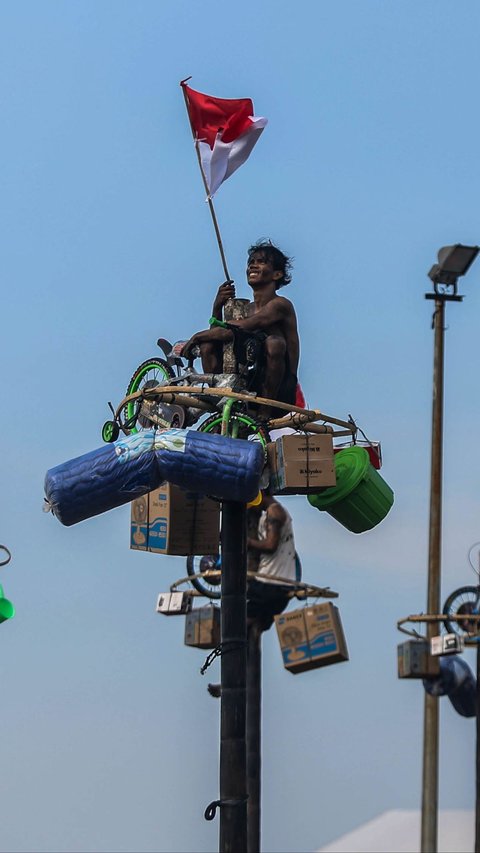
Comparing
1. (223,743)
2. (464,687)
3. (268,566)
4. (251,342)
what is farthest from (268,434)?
(464,687)

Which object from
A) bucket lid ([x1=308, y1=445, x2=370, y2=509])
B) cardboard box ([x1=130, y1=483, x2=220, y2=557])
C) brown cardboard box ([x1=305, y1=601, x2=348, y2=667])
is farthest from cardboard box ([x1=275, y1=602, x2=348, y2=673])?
bucket lid ([x1=308, y1=445, x2=370, y2=509])

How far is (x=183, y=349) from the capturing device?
16.1m

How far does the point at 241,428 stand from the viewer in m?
15.4

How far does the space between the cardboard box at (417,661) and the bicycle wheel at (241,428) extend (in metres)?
8.84

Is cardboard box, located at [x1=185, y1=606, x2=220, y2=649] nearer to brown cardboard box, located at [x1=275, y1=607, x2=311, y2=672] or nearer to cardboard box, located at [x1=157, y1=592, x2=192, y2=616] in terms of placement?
cardboard box, located at [x1=157, y1=592, x2=192, y2=616]

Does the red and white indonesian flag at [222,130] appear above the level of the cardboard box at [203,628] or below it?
above

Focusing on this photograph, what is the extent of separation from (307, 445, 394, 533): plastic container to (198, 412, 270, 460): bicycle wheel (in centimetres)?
70

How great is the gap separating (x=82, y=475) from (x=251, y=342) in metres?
1.87

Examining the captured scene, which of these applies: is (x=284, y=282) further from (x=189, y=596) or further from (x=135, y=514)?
(x=189, y=596)

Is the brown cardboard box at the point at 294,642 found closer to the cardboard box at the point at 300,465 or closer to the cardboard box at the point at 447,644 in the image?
the cardboard box at the point at 447,644

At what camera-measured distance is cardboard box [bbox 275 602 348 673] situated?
69.0ft

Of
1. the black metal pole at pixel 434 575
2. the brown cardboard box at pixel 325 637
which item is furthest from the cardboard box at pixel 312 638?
the black metal pole at pixel 434 575

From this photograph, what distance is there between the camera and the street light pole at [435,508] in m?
25.0

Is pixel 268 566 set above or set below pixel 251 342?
below
